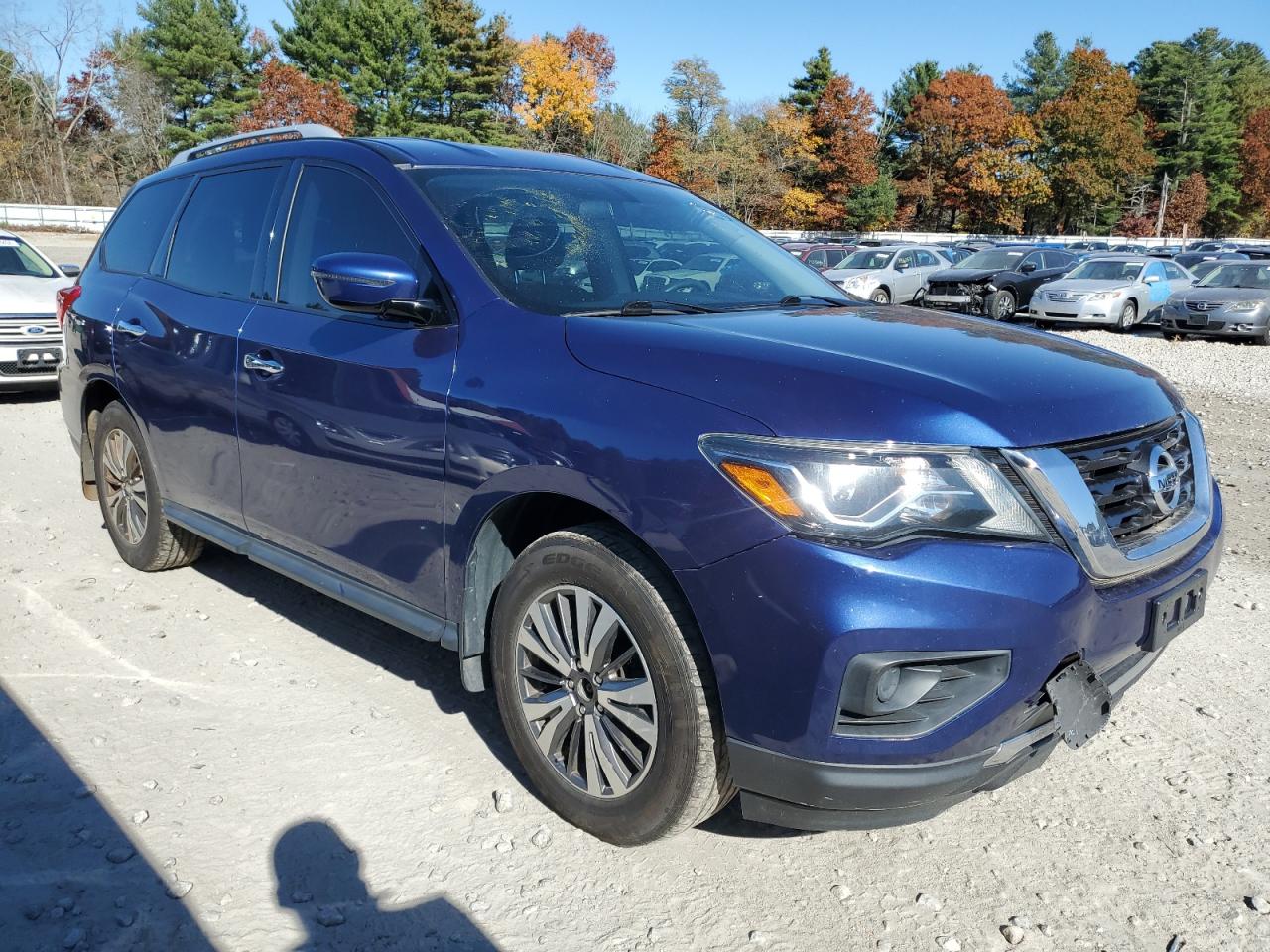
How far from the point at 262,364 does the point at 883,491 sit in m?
2.36

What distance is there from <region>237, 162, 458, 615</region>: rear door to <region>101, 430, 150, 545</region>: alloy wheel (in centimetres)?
128

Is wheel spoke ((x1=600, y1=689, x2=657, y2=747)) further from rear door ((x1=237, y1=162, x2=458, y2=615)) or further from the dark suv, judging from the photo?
rear door ((x1=237, y1=162, x2=458, y2=615))

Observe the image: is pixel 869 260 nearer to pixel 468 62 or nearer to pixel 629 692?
pixel 629 692

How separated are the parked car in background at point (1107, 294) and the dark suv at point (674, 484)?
17.2 m

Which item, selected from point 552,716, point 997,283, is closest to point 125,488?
point 552,716

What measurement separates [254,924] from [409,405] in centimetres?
145

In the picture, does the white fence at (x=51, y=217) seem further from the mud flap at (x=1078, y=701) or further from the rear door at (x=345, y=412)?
the mud flap at (x=1078, y=701)

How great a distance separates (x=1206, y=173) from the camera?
7956 centimetres

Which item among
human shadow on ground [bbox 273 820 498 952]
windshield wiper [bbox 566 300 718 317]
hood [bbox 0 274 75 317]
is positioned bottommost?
human shadow on ground [bbox 273 820 498 952]

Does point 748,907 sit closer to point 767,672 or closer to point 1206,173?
point 767,672

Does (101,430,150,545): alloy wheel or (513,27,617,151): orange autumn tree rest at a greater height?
(513,27,617,151): orange autumn tree

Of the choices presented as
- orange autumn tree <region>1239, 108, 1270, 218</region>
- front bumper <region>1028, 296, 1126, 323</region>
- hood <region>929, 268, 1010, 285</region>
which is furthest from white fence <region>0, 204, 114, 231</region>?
orange autumn tree <region>1239, 108, 1270, 218</region>

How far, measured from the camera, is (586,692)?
269 centimetres

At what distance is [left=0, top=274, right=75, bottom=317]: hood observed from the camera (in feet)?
30.4
